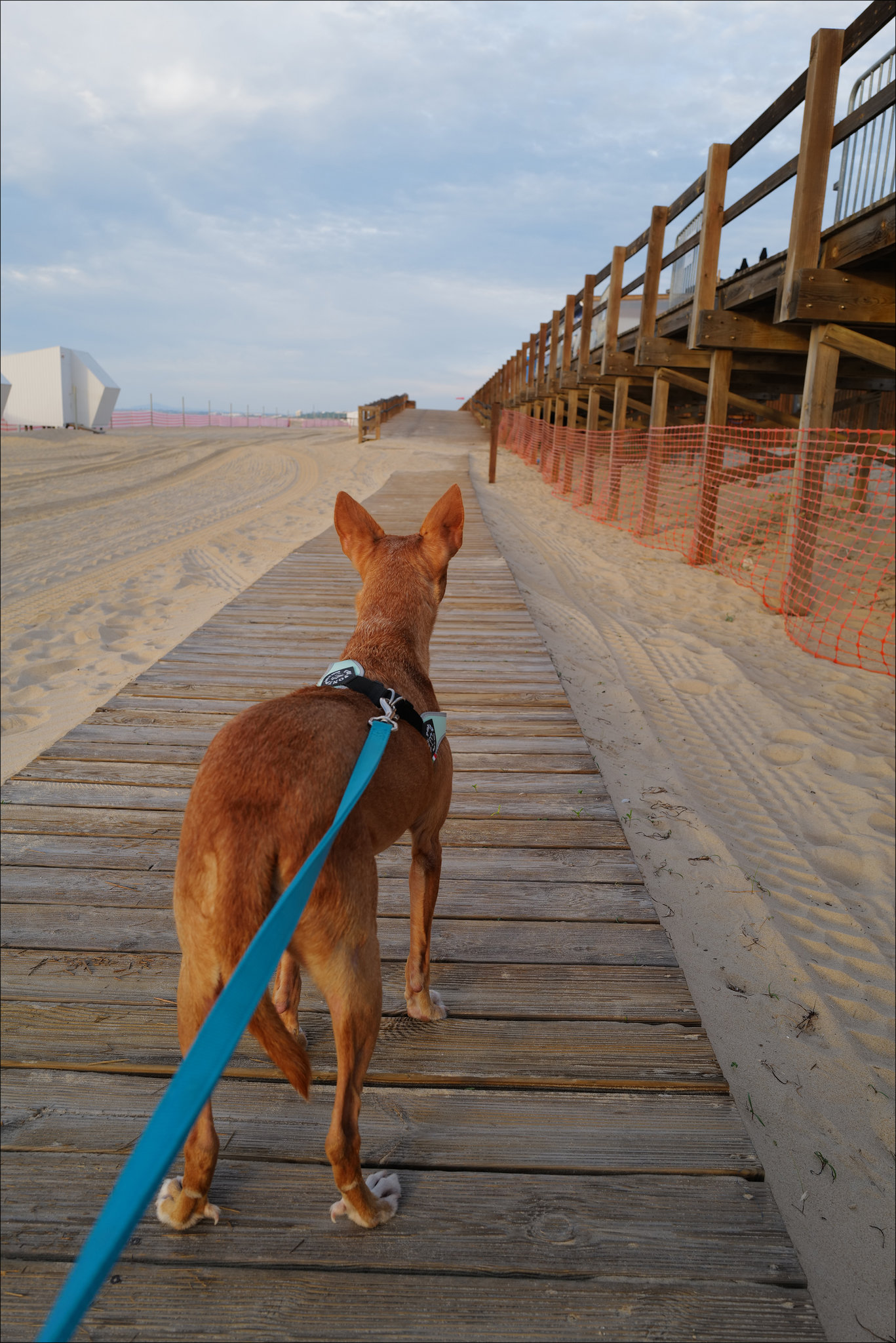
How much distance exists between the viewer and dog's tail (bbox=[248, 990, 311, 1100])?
1229mm

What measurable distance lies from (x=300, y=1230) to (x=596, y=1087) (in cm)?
71

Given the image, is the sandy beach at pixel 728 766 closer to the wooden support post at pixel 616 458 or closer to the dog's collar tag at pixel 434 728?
the wooden support post at pixel 616 458

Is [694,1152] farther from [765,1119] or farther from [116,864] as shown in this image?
[116,864]

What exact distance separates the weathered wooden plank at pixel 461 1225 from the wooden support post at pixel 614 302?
12530 millimetres

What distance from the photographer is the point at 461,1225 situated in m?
1.47

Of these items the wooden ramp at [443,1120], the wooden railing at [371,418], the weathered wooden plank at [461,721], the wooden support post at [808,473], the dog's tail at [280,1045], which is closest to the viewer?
the dog's tail at [280,1045]

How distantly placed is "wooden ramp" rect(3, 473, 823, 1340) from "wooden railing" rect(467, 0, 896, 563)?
5.26 m

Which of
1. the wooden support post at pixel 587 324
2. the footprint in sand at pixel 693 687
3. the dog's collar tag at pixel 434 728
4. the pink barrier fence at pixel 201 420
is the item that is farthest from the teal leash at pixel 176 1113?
the pink barrier fence at pixel 201 420

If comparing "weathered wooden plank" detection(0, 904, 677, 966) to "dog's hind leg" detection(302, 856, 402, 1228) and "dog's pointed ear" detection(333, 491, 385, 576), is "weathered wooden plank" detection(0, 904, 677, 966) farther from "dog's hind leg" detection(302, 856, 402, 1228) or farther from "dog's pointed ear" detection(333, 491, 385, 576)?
"dog's pointed ear" detection(333, 491, 385, 576)

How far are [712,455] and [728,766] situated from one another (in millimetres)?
5715

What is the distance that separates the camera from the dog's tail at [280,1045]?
1.23 m

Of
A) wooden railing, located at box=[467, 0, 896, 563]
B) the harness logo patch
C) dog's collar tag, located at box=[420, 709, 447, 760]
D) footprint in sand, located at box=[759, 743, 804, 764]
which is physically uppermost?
wooden railing, located at box=[467, 0, 896, 563]

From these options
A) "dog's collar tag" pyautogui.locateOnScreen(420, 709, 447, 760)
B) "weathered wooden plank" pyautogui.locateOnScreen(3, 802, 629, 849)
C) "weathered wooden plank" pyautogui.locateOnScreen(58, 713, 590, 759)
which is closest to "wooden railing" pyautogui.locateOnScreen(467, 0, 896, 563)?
"weathered wooden plank" pyautogui.locateOnScreen(58, 713, 590, 759)

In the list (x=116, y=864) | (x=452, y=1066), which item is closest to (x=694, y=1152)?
(x=452, y=1066)
